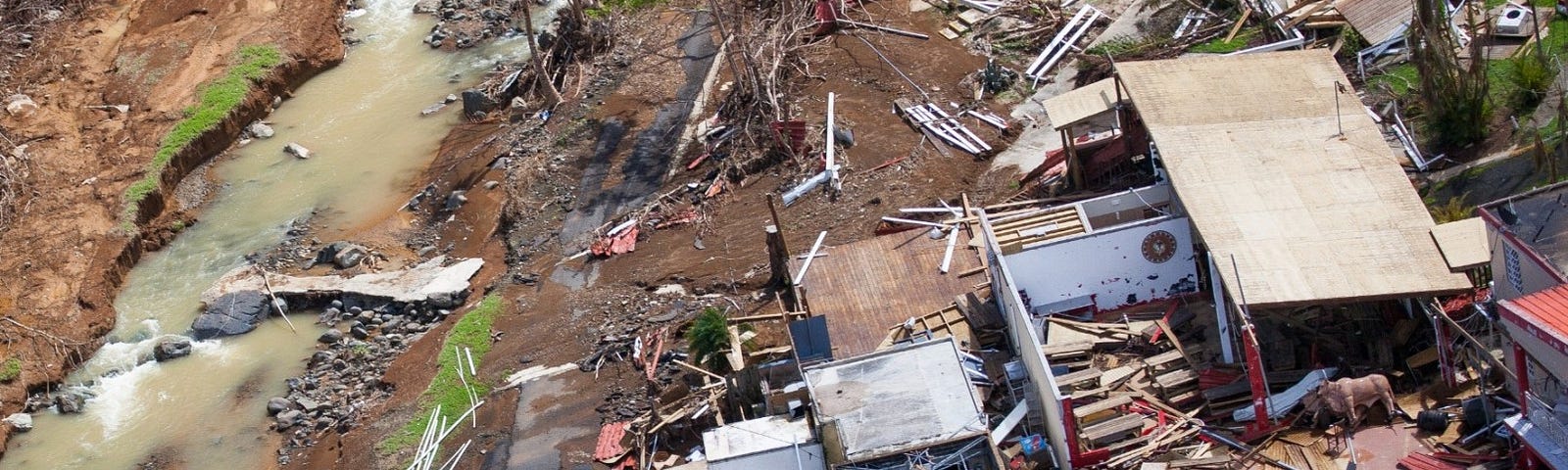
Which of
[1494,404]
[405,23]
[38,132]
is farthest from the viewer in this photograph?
[405,23]

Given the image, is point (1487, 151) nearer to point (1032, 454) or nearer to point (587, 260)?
point (1032, 454)

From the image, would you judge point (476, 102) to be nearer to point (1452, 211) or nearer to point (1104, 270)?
point (1104, 270)

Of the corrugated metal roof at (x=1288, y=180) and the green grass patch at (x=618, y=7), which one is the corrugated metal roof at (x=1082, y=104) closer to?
the corrugated metal roof at (x=1288, y=180)

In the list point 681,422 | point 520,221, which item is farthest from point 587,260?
point 681,422

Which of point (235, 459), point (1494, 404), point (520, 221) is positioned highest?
point (1494, 404)

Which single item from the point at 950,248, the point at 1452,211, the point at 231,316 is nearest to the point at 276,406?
the point at 231,316

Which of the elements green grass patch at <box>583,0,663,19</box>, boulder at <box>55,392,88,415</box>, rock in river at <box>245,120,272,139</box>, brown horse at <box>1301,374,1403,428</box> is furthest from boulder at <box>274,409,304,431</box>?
brown horse at <box>1301,374,1403,428</box>

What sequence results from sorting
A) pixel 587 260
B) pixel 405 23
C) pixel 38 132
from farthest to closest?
pixel 405 23
pixel 38 132
pixel 587 260

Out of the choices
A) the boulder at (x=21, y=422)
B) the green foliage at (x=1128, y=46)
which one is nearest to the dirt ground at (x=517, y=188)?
the boulder at (x=21, y=422)
